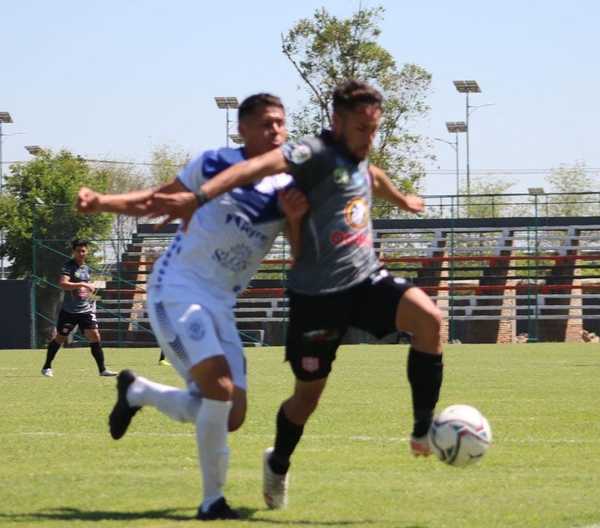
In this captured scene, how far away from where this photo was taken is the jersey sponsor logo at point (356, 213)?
6.84m

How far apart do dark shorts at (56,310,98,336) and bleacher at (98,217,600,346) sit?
695 inches

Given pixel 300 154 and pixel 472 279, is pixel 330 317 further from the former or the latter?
pixel 472 279

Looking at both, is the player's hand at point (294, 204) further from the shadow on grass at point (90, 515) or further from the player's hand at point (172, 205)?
the shadow on grass at point (90, 515)

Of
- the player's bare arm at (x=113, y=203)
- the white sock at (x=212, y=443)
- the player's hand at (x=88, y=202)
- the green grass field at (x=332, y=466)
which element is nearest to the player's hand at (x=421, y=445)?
the green grass field at (x=332, y=466)

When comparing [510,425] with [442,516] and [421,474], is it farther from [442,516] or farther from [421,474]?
[442,516]

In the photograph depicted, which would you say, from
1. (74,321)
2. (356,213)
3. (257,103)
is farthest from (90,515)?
(74,321)

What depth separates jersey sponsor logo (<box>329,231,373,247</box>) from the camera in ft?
22.4

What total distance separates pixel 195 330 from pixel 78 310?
1453cm

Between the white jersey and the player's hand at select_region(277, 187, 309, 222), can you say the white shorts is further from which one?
the player's hand at select_region(277, 187, 309, 222)

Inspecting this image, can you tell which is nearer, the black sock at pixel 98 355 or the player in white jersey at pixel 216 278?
the player in white jersey at pixel 216 278

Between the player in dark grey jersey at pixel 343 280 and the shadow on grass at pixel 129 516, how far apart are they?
44 centimetres

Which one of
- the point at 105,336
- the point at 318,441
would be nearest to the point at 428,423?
the point at 318,441

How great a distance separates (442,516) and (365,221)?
1.46 metres

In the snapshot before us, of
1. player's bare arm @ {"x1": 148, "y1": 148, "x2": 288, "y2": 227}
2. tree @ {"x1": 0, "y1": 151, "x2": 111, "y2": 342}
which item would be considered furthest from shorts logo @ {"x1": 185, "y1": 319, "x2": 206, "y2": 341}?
Result: tree @ {"x1": 0, "y1": 151, "x2": 111, "y2": 342}
